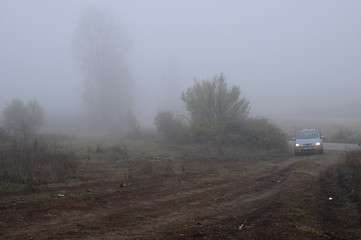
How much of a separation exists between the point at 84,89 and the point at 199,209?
55058 millimetres

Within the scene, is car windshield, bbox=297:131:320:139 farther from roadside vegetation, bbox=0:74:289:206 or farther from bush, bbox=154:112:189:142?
bush, bbox=154:112:189:142

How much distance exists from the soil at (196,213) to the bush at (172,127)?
1971cm

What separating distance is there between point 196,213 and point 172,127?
89.8ft

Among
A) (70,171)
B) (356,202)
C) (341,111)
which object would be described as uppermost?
(341,111)

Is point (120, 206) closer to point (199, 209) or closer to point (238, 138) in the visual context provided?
point (199, 209)

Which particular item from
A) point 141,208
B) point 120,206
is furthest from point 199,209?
point 120,206

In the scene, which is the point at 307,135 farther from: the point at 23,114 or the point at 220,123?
the point at 23,114

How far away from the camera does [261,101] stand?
364 ft

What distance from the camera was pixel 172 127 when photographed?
36719 mm

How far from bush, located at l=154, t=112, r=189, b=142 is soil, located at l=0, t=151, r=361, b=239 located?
19.7 meters

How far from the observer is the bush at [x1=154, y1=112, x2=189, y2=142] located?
112 feet

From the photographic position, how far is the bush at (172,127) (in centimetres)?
3411

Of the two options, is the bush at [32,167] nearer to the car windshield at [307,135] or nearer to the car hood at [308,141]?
the car hood at [308,141]

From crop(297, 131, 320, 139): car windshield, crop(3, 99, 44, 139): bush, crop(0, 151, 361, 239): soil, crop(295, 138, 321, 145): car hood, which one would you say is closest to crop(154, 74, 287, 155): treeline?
crop(297, 131, 320, 139): car windshield
